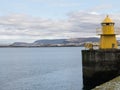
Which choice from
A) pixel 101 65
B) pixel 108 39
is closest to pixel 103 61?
pixel 101 65

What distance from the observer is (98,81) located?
3384cm

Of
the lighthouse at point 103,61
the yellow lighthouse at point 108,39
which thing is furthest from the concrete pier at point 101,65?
the yellow lighthouse at point 108,39

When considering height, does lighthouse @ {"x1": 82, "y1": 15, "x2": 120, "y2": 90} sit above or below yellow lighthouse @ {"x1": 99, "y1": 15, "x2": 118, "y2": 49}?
below

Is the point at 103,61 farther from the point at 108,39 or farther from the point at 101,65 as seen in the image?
the point at 108,39

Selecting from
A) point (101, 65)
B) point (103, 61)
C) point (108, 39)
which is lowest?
point (101, 65)

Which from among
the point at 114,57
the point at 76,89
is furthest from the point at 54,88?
the point at 114,57

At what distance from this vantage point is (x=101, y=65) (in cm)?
3297

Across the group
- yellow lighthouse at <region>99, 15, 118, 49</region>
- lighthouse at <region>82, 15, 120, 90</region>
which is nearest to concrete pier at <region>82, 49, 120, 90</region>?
lighthouse at <region>82, 15, 120, 90</region>

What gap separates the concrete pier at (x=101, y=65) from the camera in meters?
32.6

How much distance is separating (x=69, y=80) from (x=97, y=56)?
956cm

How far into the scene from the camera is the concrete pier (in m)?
32.6

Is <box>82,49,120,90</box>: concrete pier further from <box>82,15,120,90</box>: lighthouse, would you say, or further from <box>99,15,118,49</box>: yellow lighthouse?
<box>99,15,118,49</box>: yellow lighthouse

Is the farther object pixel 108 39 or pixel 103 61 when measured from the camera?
pixel 108 39

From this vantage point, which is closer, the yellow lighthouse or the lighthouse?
the lighthouse
